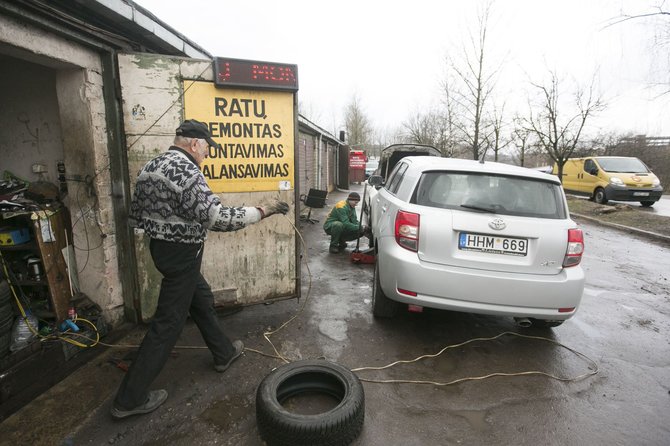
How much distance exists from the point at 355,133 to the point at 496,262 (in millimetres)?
39492

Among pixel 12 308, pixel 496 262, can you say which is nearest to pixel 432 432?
pixel 496 262

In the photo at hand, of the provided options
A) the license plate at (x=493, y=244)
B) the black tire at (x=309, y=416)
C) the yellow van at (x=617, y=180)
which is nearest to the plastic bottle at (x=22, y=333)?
the black tire at (x=309, y=416)

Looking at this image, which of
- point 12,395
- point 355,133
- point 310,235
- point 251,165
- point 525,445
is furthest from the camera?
point 355,133

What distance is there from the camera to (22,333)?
3.03 meters

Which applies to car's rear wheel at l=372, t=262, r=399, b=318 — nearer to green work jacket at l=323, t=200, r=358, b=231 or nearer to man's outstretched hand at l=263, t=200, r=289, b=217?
man's outstretched hand at l=263, t=200, r=289, b=217

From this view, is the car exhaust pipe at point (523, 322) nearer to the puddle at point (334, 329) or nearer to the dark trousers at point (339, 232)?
the puddle at point (334, 329)

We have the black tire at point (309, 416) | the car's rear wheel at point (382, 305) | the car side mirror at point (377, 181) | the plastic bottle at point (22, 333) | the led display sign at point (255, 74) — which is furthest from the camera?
the car side mirror at point (377, 181)

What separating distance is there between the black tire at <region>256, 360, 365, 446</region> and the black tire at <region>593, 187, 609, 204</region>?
1520 cm

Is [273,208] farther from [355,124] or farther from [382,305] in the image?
[355,124]

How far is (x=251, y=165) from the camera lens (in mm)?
3635

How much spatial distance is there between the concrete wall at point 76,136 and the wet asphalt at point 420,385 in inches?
30.5

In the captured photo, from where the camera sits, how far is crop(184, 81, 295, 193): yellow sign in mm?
3383

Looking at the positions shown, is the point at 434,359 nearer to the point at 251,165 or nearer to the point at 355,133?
the point at 251,165

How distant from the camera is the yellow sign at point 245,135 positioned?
3.38 m
